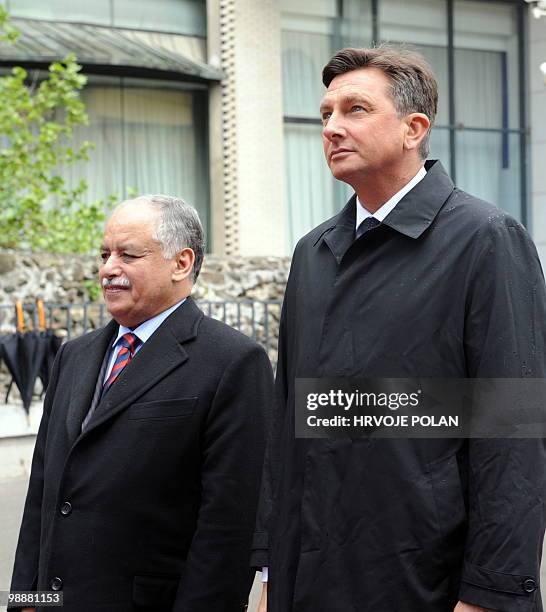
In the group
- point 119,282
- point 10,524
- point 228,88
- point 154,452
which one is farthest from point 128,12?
point 154,452

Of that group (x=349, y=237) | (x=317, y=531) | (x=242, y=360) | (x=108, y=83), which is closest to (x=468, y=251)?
(x=349, y=237)

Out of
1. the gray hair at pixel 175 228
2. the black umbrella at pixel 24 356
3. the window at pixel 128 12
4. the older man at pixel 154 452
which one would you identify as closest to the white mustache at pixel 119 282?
the older man at pixel 154 452

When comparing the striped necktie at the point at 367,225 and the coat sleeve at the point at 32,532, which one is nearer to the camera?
the striped necktie at the point at 367,225

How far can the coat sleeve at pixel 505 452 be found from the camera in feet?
7.55

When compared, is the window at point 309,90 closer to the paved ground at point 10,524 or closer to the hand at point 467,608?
the paved ground at point 10,524

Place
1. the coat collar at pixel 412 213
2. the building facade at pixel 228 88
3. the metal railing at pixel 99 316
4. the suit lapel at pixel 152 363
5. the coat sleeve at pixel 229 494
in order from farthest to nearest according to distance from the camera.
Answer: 1. the building facade at pixel 228 88
2. the metal railing at pixel 99 316
3. the suit lapel at pixel 152 363
4. the coat sleeve at pixel 229 494
5. the coat collar at pixel 412 213

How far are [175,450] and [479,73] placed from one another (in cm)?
2035

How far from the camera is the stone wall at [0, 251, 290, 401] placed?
33.1 feet

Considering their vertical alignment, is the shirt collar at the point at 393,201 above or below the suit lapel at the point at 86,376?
above

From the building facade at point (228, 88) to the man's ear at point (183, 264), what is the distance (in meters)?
14.0

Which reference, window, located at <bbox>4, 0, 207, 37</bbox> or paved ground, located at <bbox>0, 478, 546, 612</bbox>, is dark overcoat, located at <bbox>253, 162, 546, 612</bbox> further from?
window, located at <bbox>4, 0, 207, 37</bbox>

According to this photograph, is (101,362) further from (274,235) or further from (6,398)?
(274,235)

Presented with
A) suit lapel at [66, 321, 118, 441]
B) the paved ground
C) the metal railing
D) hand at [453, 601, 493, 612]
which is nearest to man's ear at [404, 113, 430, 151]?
hand at [453, 601, 493, 612]

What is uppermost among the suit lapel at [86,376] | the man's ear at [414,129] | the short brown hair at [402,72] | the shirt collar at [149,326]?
the short brown hair at [402,72]
